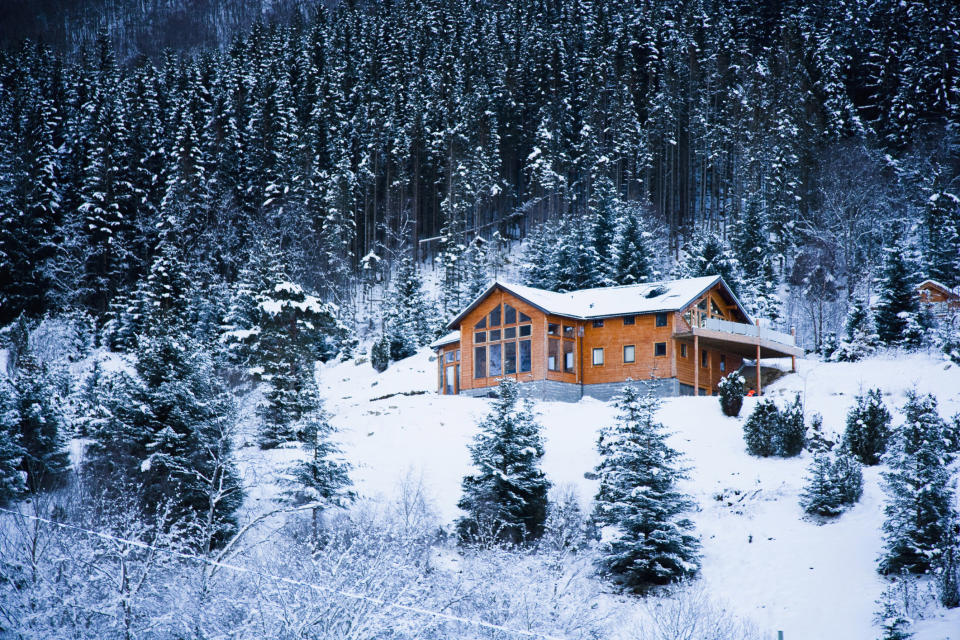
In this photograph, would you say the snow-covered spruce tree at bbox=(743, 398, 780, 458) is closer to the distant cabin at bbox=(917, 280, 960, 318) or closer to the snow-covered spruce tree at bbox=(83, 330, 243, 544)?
the distant cabin at bbox=(917, 280, 960, 318)

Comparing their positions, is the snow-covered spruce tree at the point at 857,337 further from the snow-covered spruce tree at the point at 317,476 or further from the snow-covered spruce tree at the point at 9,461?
the snow-covered spruce tree at the point at 9,461

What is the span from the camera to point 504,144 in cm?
7556

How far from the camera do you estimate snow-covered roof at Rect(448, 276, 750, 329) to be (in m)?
38.9

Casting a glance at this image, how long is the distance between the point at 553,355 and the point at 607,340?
2795mm

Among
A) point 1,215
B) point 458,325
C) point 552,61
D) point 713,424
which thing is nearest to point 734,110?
point 552,61

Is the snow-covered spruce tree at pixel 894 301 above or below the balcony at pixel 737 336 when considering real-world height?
above

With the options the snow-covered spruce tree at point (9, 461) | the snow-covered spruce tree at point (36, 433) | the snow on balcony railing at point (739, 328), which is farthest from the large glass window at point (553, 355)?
the snow-covered spruce tree at point (9, 461)

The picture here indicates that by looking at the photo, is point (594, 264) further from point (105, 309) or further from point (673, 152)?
point (105, 309)

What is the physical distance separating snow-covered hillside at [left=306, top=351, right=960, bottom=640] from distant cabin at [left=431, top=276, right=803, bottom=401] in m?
2.24

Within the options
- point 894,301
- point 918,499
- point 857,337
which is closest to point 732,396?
point 857,337

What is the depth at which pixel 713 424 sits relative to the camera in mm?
32031

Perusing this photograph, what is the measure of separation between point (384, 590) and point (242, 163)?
198 ft

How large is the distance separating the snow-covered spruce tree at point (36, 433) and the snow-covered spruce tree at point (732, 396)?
2434 cm

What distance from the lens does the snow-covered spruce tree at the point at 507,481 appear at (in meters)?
25.1
